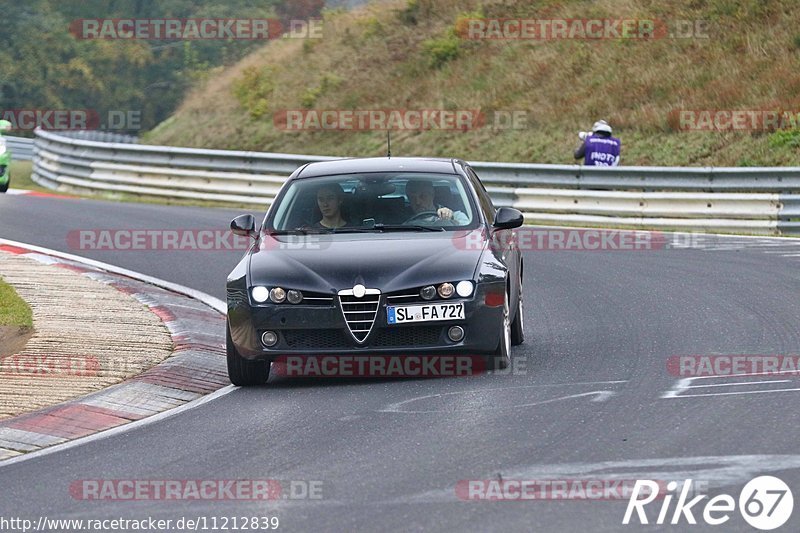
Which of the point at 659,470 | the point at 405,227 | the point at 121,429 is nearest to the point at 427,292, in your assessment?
the point at 405,227

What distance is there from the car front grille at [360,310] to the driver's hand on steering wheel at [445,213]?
1.43 meters

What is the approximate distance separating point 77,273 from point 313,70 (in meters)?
23.5

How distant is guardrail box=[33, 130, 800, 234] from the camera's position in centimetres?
2075

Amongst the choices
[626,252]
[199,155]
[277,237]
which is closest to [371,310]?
[277,237]

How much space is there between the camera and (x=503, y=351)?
32.2 feet

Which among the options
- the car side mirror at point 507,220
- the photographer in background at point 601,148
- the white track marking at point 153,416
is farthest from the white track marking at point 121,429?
the photographer in background at point 601,148

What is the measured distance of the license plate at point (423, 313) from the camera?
30.5 feet

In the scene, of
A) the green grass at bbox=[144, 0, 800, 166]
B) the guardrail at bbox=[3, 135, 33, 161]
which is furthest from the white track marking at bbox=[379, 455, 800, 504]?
the guardrail at bbox=[3, 135, 33, 161]

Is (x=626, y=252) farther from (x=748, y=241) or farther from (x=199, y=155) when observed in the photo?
(x=199, y=155)

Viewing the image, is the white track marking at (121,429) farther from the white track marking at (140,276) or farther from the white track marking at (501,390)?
the white track marking at (140,276)

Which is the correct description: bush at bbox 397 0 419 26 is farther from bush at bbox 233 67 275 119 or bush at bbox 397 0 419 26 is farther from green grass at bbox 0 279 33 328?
green grass at bbox 0 279 33 328

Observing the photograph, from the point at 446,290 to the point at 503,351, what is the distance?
28.4 inches

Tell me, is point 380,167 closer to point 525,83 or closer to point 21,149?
point 525,83

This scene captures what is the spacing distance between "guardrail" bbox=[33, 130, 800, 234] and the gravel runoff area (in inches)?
389
